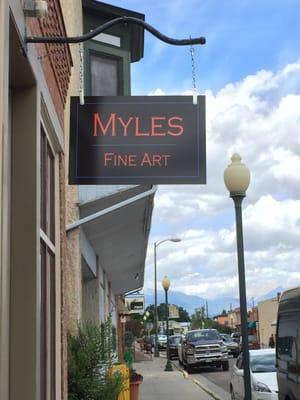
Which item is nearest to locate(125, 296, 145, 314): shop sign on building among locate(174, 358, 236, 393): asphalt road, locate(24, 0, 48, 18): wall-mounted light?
locate(174, 358, 236, 393): asphalt road

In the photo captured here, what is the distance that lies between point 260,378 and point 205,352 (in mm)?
17619

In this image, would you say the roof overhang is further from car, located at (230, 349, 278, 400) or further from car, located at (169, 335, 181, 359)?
car, located at (169, 335, 181, 359)

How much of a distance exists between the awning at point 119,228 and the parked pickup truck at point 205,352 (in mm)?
7085

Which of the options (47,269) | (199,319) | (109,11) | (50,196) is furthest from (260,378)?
(199,319)

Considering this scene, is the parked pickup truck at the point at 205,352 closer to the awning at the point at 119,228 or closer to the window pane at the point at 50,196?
the awning at the point at 119,228

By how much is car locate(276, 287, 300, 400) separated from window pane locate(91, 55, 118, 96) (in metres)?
6.63

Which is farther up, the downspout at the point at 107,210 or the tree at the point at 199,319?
the downspout at the point at 107,210

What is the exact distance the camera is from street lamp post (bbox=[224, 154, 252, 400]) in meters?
8.25

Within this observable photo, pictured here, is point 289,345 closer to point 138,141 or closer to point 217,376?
point 138,141

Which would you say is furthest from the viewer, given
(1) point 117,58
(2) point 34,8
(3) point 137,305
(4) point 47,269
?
(3) point 137,305

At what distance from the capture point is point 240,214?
847 centimetres

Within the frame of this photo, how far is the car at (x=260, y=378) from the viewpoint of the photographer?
1201 centimetres

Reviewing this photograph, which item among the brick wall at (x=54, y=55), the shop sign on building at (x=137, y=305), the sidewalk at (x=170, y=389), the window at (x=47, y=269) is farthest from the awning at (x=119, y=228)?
the shop sign on building at (x=137, y=305)

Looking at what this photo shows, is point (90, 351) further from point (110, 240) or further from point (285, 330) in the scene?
point (110, 240)
